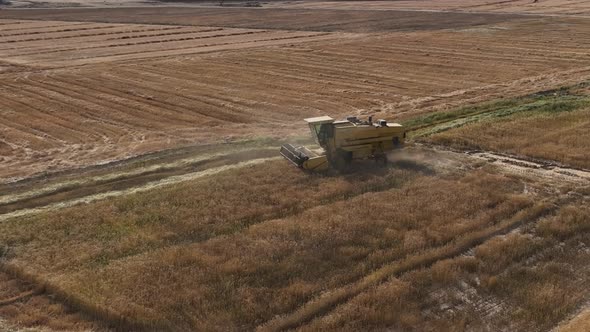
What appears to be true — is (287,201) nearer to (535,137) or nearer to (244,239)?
(244,239)

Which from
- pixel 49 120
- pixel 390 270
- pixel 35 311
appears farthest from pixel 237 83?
pixel 35 311

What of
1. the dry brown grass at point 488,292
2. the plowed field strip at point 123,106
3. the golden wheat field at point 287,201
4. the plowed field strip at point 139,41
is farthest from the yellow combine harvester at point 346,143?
the plowed field strip at point 139,41

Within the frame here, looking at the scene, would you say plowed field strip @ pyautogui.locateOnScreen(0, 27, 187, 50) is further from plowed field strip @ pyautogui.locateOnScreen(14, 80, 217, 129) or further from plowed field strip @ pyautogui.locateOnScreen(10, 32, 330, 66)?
plowed field strip @ pyautogui.locateOnScreen(14, 80, 217, 129)

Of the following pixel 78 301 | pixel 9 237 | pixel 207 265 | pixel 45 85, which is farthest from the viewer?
pixel 45 85

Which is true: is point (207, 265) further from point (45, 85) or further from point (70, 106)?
point (45, 85)

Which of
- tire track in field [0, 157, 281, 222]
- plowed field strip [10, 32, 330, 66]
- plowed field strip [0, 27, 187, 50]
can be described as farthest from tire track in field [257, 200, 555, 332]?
plowed field strip [0, 27, 187, 50]

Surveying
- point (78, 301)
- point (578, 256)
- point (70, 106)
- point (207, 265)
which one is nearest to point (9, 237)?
point (78, 301)
